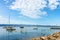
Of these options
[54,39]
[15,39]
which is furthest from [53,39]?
[15,39]

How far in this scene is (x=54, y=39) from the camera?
2495 centimetres

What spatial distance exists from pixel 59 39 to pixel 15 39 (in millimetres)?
15774

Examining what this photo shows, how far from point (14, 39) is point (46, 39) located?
12.9 metres

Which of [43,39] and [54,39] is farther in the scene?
[43,39]

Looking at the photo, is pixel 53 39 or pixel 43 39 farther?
pixel 43 39

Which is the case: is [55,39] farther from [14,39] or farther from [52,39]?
[14,39]

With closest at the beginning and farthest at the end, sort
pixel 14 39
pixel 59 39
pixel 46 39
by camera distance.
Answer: pixel 59 39 → pixel 46 39 → pixel 14 39

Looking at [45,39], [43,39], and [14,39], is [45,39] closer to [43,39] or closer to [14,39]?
[43,39]

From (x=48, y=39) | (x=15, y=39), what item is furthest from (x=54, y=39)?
(x=15, y=39)

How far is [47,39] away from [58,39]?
2.85 m

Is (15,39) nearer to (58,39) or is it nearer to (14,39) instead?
(14,39)

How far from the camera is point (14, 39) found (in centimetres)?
3756

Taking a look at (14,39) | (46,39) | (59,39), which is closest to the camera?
(59,39)

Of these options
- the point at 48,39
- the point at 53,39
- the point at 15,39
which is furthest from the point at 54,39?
the point at 15,39
